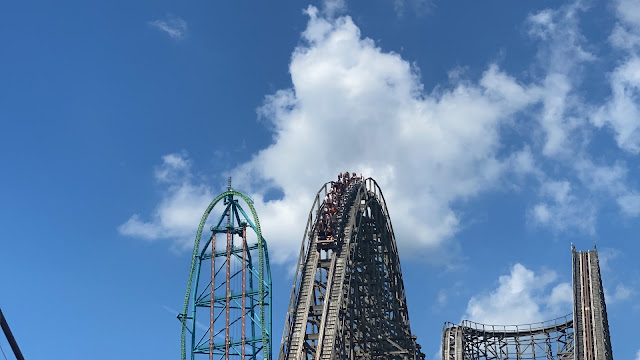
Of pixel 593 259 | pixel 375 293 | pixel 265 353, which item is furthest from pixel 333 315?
pixel 265 353

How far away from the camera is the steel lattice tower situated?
4322 centimetres

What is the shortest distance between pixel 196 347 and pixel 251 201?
14.3 metres

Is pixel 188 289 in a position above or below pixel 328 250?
above

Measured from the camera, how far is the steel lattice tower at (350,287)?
142 feet

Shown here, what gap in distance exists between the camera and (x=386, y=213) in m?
57.7

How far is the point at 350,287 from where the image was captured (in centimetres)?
4700

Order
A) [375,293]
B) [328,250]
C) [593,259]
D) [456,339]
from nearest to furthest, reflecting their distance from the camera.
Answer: [328,250]
[375,293]
[593,259]
[456,339]

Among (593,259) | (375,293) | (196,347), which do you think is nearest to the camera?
(375,293)

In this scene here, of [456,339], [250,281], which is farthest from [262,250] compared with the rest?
[456,339]

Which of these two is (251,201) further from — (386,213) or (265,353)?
(386,213)

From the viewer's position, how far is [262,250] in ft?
254

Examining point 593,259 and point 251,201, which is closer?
point 593,259

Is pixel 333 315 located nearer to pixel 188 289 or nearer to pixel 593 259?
pixel 593 259

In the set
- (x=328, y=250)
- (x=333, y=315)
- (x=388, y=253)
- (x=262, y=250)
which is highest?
(x=262, y=250)
